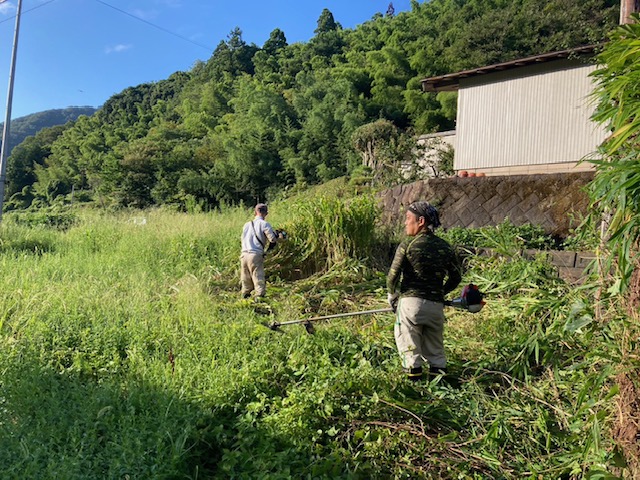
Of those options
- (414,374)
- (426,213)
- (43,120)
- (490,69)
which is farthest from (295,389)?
(43,120)

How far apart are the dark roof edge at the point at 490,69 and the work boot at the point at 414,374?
31.6 ft

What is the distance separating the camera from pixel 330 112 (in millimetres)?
31734

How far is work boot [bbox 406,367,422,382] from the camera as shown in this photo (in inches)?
127

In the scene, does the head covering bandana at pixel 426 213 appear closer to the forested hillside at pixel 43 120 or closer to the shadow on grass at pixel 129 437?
the shadow on grass at pixel 129 437

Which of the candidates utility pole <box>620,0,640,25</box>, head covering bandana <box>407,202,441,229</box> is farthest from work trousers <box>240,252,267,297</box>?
utility pole <box>620,0,640,25</box>

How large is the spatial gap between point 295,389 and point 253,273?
340 cm

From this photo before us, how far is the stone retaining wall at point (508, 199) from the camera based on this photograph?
8445mm

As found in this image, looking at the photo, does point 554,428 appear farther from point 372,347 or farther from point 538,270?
point 538,270

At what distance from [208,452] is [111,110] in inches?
3115

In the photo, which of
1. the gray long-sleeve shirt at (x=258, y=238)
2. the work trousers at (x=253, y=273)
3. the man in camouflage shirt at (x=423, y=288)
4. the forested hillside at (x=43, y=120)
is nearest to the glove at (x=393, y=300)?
the man in camouflage shirt at (x=423, y=288)

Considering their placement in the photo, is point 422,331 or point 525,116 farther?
point 525,116

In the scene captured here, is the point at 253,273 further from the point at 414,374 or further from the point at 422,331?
the point at 414,374

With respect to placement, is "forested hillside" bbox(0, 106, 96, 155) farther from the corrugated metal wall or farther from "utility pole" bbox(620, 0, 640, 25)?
"utility pole" bbox(620, 0, 640, 25)

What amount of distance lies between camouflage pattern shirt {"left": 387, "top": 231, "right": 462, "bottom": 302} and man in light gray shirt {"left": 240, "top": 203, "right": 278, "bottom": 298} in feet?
9.99
